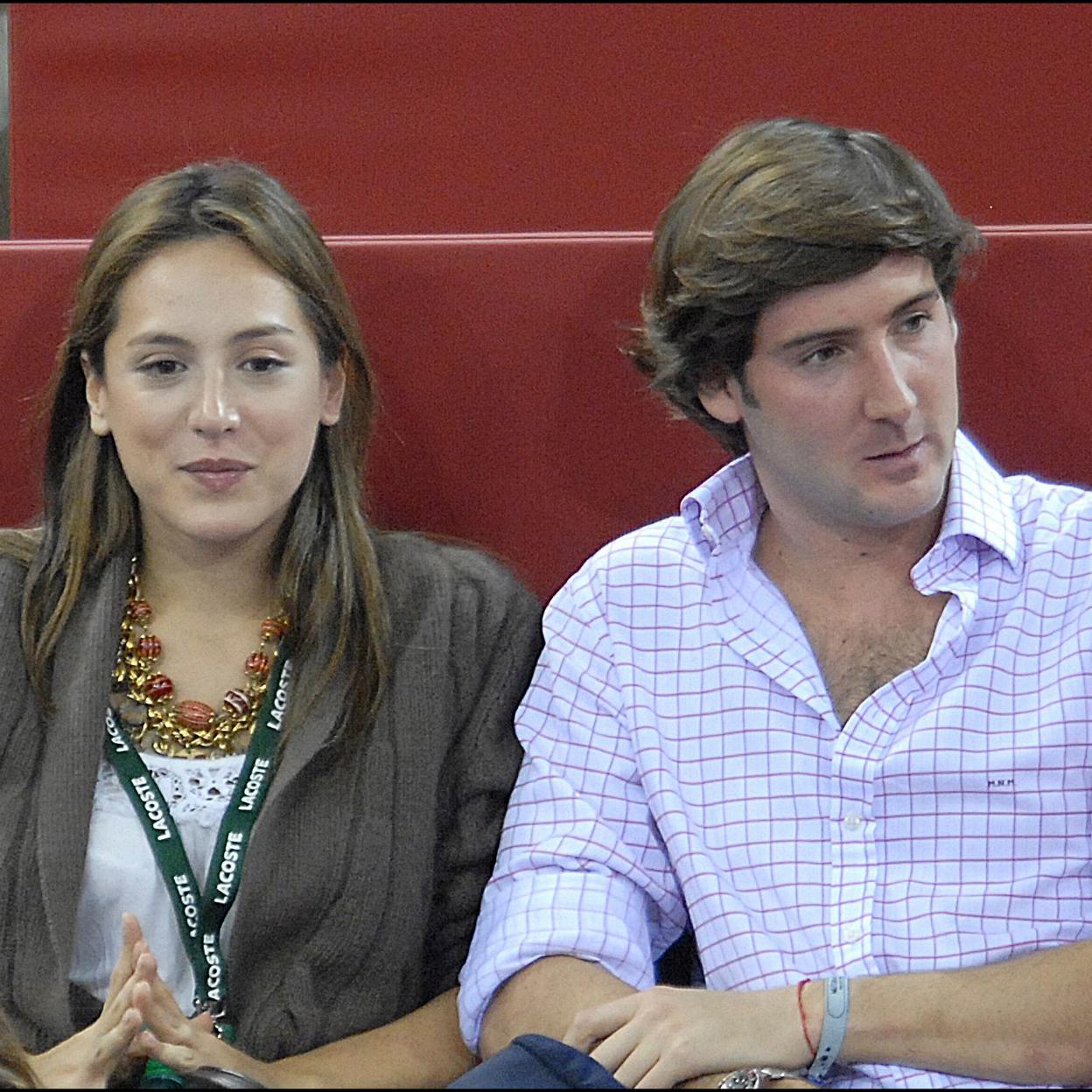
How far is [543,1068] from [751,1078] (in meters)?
0.21

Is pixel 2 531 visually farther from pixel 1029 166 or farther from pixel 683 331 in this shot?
pixel 1029 166

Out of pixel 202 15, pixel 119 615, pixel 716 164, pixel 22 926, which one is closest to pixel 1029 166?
pixel 716 164

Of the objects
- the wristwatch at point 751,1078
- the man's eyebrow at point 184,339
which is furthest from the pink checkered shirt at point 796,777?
the man's eyebrow at point 184,339

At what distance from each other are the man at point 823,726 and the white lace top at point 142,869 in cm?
29

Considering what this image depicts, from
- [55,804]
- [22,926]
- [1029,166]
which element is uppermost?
[1029,166]

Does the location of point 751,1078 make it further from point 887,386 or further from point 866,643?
point 887,386

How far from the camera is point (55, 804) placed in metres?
1.80

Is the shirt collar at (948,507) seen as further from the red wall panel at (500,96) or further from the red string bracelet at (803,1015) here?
the red wall panel at (500,96)

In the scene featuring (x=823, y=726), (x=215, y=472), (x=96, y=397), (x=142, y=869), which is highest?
(x=96, y=397)

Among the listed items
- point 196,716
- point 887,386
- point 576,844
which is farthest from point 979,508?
point 196,716

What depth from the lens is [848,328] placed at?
1714 mm

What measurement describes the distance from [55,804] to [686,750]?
0.61 metres

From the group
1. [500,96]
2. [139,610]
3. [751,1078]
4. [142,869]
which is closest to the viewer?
[751,1078]

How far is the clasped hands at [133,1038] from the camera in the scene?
1.64 m
